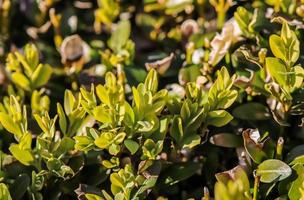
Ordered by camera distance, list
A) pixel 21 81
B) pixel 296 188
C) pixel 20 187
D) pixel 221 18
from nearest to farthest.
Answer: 1. pixel 296 188
2. pixel 20 187
3. pixel 21 81
4. pixel 221 18

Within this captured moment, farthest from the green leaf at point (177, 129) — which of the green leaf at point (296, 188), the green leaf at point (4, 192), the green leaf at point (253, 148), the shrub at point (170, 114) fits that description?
the green leaf at point (4, 192)

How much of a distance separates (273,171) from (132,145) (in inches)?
11.0

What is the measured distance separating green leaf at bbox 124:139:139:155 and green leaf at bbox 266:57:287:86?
1.00 ft

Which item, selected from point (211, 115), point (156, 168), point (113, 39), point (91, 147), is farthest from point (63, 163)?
point (113, 39)

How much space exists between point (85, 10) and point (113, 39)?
0.80ft

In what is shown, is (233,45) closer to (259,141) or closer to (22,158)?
(259,141)

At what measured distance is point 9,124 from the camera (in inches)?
51.3

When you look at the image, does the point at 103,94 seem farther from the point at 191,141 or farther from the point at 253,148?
the point at 253,148

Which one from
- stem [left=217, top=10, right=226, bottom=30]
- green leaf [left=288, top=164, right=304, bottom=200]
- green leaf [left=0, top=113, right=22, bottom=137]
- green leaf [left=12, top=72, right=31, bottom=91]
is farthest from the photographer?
stem [left=217, top=10, right=226, bottom=30]

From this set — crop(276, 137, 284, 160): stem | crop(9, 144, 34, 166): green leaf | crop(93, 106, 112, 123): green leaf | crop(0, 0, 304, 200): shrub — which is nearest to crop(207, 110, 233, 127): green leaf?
crop(0, 0, 304, 200): shrub

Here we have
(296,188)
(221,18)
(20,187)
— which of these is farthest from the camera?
(221,18)

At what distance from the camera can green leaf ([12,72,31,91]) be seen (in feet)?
4.82

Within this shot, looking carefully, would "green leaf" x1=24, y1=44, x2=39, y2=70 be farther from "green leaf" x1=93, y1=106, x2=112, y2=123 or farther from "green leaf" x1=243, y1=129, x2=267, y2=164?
"green leaf" x1=243, y1=129, x2=267, y2=164

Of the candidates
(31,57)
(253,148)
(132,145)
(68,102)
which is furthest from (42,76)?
(253,148)
